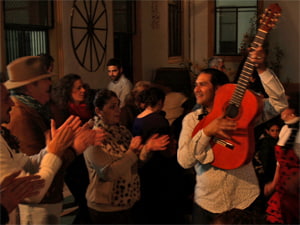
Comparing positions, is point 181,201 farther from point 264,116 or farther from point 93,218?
point 264,116

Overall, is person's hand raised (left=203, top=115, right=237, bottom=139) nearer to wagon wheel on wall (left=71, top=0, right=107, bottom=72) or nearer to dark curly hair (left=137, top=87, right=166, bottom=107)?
dark curly hair (left=137, top=87, right=166, bottom=107)

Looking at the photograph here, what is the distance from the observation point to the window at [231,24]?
225cm

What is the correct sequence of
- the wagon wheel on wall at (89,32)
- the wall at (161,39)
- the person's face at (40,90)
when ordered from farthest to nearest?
1. the wagon wheel on wall at (89,32)
2. the wall at (161,39)
3. the person's face at (40,90)

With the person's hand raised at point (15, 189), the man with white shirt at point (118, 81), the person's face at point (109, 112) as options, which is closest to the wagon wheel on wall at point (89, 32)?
the man with white shirt at point (118, 81)

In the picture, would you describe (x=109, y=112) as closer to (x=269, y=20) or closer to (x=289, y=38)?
(x=269, y=20)

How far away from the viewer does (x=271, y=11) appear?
1613 millimetres

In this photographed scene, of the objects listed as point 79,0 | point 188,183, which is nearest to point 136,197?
point 188,183

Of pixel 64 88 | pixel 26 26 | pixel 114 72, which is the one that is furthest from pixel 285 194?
pixel 26 26

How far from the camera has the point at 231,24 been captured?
2352 millimetres

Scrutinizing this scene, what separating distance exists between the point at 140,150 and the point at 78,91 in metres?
0.42

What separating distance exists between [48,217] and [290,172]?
35.3 inches

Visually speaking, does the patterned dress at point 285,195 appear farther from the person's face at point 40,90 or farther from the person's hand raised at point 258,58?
the person's face at point 40,90

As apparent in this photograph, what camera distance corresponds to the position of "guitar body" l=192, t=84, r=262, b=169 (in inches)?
63.6

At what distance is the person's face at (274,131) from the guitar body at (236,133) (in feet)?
1.81
